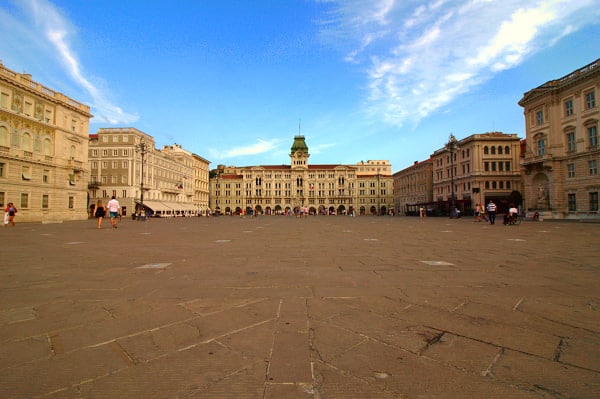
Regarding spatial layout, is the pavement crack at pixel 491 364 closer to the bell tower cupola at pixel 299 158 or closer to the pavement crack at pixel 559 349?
the pavement crack at pixel 559 349

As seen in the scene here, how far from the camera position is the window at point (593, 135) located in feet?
105

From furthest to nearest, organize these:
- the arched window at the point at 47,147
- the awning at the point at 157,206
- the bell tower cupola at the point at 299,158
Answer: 1. the bell tower cupola at the point at 299,158
2. the awning at the point at 157,206
3. the arched window at the point at 47,147

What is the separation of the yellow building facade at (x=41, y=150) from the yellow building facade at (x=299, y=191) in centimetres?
7684

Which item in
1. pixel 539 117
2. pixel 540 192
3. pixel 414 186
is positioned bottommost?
pixel 540 192

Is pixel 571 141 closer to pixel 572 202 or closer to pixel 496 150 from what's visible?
pixel 572 202

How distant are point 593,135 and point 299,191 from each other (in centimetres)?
9193

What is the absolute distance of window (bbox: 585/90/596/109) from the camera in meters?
32.1

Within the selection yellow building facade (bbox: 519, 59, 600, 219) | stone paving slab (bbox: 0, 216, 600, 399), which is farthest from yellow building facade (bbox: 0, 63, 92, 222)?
yellow building facade (bbox: 519, 59, 600, 219)

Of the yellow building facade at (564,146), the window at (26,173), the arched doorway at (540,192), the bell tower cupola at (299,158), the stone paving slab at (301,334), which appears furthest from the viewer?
the bell tower cupola at (299,158)

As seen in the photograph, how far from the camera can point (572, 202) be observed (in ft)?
116

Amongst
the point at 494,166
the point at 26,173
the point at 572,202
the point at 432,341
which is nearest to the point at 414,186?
the point at 494,166

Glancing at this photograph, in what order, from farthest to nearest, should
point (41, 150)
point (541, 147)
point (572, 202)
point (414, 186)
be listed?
point (414, 186) < point (541, 147) < point (41, 150) < point (572, 202)

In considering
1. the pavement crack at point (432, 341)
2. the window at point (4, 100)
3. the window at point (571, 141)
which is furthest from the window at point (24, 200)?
the window at point (571, 141)

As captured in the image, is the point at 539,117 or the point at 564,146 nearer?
the point at 564,146
